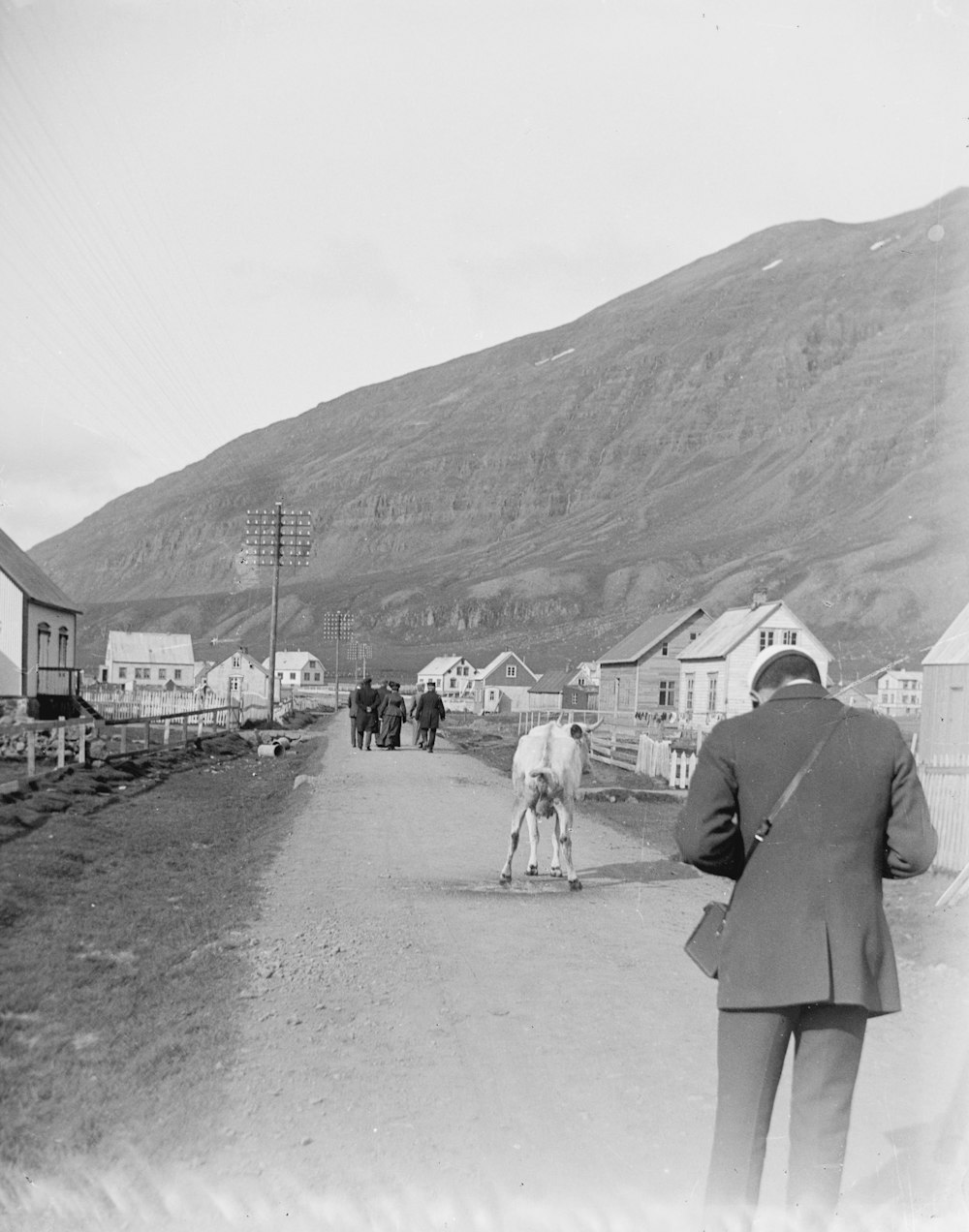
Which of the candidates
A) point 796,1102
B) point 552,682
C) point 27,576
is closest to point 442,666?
point 552,682

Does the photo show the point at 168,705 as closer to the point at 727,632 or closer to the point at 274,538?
the point at 274,538

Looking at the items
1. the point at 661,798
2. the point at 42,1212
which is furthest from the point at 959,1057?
the point at 661,798

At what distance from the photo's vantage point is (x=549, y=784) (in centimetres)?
1089

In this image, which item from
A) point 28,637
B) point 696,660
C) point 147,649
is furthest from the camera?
point 147,649

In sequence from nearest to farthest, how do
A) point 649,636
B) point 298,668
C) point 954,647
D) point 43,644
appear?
1. point 954,647
2. point 43,644
3. point 649,636
4. point 298,668

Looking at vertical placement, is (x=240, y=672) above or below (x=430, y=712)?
below

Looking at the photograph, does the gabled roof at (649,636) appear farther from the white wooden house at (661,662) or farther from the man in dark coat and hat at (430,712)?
the man in dark coat and hat at (430,712)

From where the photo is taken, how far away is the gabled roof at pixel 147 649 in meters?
108

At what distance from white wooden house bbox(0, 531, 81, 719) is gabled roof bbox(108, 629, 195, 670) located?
67.2 metres

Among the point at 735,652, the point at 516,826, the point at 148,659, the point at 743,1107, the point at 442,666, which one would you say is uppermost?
the point at 735,652

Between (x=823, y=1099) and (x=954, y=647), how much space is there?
781 inches

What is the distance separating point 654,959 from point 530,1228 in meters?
4.03

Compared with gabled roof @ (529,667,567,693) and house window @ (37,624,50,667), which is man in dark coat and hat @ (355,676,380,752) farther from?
gabled roof @ (529,667,567,693)

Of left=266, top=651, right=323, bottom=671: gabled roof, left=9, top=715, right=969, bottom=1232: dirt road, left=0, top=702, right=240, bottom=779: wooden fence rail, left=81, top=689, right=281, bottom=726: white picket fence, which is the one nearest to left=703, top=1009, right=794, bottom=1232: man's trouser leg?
left=9, top=715, right=969, bottom=1232: dirt road
